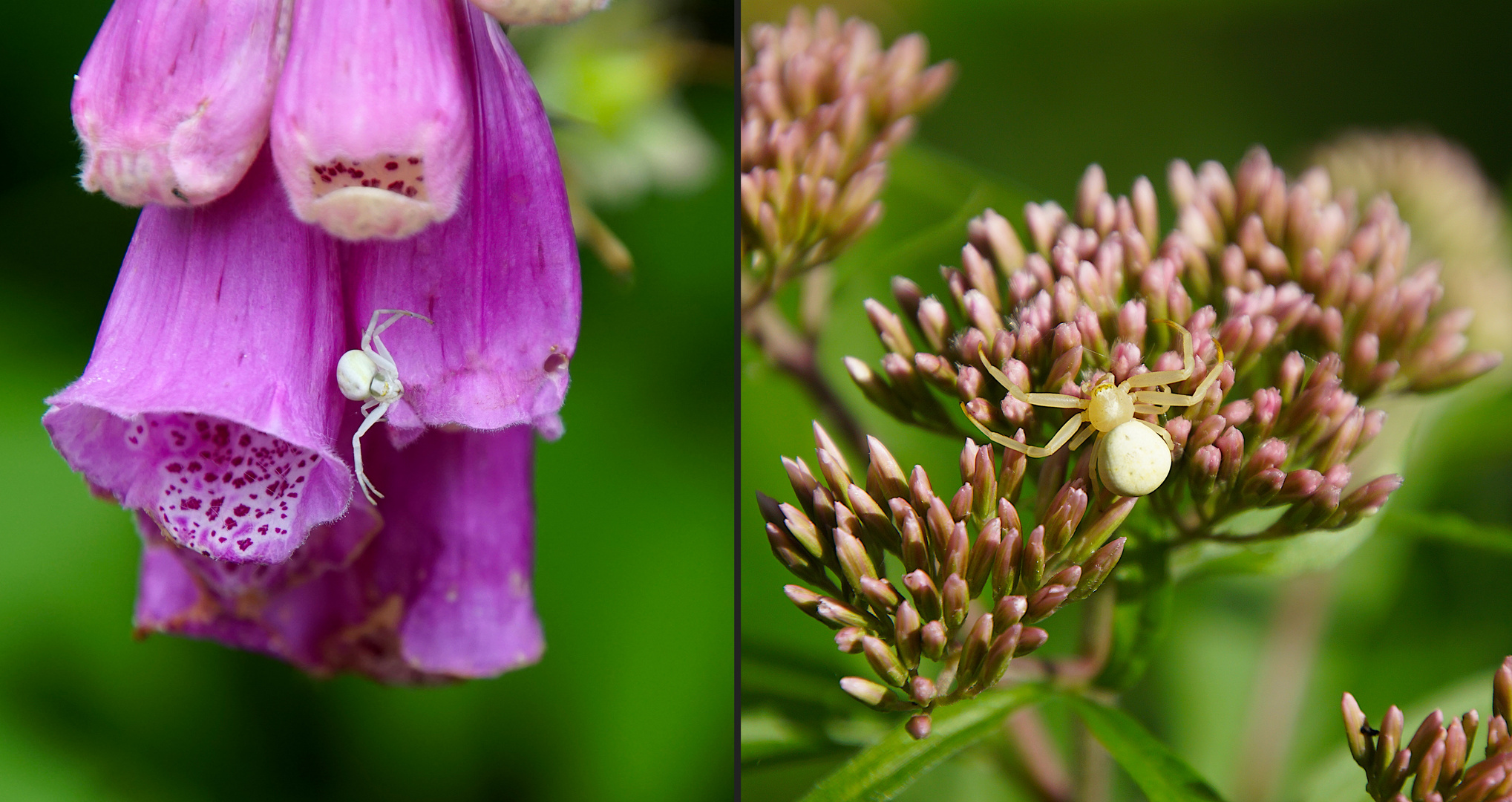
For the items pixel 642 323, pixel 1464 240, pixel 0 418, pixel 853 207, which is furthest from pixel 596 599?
pixel 1464 240

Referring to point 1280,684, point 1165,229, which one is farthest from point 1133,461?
point 1165,229

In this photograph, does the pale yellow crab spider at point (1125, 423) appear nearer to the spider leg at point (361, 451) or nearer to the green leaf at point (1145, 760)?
the green leaf at point (1145, 760)

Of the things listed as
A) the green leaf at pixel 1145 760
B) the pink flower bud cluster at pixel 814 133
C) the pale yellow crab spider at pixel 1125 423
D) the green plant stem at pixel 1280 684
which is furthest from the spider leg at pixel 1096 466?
the green plant stem at pixel 1280 684

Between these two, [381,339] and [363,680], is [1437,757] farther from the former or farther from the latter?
[363,680]

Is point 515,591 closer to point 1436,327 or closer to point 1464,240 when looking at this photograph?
point 1436,327

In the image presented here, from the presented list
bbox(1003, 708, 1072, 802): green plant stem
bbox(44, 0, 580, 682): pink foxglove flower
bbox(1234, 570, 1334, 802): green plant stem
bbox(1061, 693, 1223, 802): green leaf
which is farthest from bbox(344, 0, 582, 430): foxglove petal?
bbox(1234, 570, 1334, 802): green plant stem
